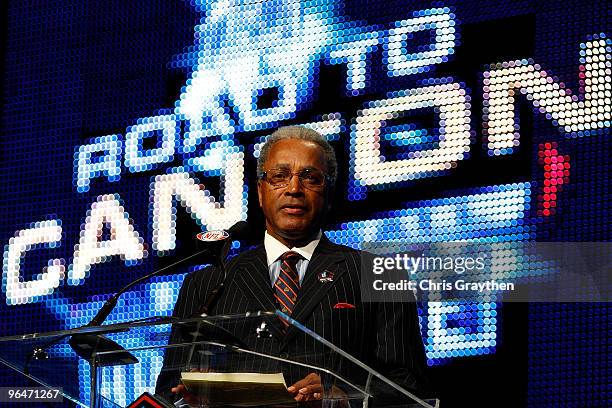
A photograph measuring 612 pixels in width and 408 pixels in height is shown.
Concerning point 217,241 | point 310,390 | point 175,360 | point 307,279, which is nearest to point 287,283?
point 307,279

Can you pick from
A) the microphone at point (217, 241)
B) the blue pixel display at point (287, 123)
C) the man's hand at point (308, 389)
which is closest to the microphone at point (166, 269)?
the microphone at point (217, 241)

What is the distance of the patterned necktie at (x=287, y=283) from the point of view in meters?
3.36

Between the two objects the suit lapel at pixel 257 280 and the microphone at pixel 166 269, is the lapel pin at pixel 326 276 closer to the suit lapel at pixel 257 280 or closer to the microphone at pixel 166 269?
the suit lapel at pixel 257 280

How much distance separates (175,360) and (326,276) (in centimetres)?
94

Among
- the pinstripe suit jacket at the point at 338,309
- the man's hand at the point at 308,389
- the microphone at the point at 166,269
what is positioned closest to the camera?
the man's hand at the point at 308,389

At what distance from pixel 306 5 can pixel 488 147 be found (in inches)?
40.3

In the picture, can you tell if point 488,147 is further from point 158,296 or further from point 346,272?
point 158,296

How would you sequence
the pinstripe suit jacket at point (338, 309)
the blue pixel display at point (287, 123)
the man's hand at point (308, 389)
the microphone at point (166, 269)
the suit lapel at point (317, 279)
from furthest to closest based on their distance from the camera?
1. the blue pixel display at point (287, 123)
2. the suit lapel at point (317, 279)
3. the pinstripe suit jacket at point (338, 309)
4. the microphone at point (166, 269)
5. the man's hand at point (308, 389)

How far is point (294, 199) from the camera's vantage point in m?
3.47

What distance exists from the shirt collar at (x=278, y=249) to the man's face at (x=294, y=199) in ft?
0.07

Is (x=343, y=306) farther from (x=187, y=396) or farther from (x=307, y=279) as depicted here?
(x=187, y=396)

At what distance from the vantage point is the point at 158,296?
4.49m

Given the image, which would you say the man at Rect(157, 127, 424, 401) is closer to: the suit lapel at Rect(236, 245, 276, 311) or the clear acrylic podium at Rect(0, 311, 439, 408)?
the suit lapel at Rect(236, 245, 276, 311)

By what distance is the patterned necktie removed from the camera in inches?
132
